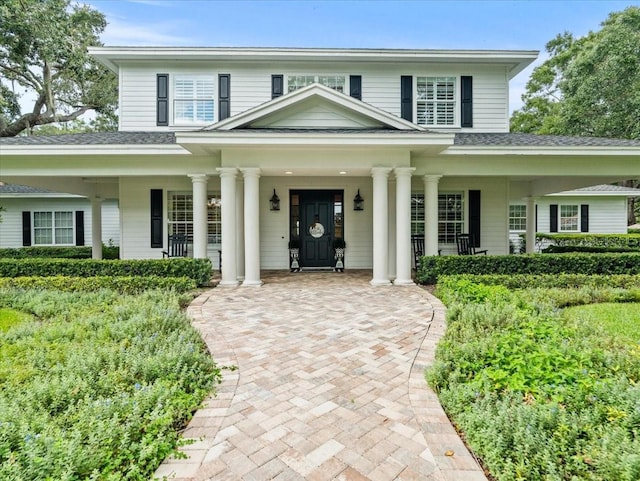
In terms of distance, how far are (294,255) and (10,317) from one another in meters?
6.95

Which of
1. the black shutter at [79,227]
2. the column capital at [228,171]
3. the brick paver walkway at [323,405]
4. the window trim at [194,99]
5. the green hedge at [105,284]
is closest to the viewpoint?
the brick paver walkway at [323,405]

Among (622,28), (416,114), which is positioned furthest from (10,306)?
(622,28)

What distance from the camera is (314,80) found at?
1112 cm

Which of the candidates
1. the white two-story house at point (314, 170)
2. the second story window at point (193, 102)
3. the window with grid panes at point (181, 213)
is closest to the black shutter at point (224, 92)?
the white two-story house at point (314, 170)

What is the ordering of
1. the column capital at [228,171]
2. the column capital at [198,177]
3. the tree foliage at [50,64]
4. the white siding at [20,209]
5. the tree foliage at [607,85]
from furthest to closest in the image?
the tree foliage at [607,85] < the white siding at [20,209] < the tree foliage at [50,64] < the column capital at [198,177] < the column capital at [228,171]

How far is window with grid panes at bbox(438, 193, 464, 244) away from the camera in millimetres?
11477

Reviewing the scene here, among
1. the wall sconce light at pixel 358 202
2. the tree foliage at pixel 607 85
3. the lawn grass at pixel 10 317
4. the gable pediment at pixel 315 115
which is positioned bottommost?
the lawn grass at pixel 10 317

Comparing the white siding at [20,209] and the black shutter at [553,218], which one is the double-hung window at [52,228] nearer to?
the white siding at [20,209]

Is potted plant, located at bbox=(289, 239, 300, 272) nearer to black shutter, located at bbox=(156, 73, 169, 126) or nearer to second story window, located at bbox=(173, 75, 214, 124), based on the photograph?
second story window, located at bbox=(173, 75, 214, 124)

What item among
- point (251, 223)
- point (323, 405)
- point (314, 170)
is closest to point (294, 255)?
point (251, 223)

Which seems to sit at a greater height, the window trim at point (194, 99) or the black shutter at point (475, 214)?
the window trim at point (194, 99)

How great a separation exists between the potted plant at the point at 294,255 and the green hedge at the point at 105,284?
384 centimetres

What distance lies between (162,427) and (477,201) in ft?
36.8

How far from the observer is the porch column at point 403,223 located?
8.41 metres
